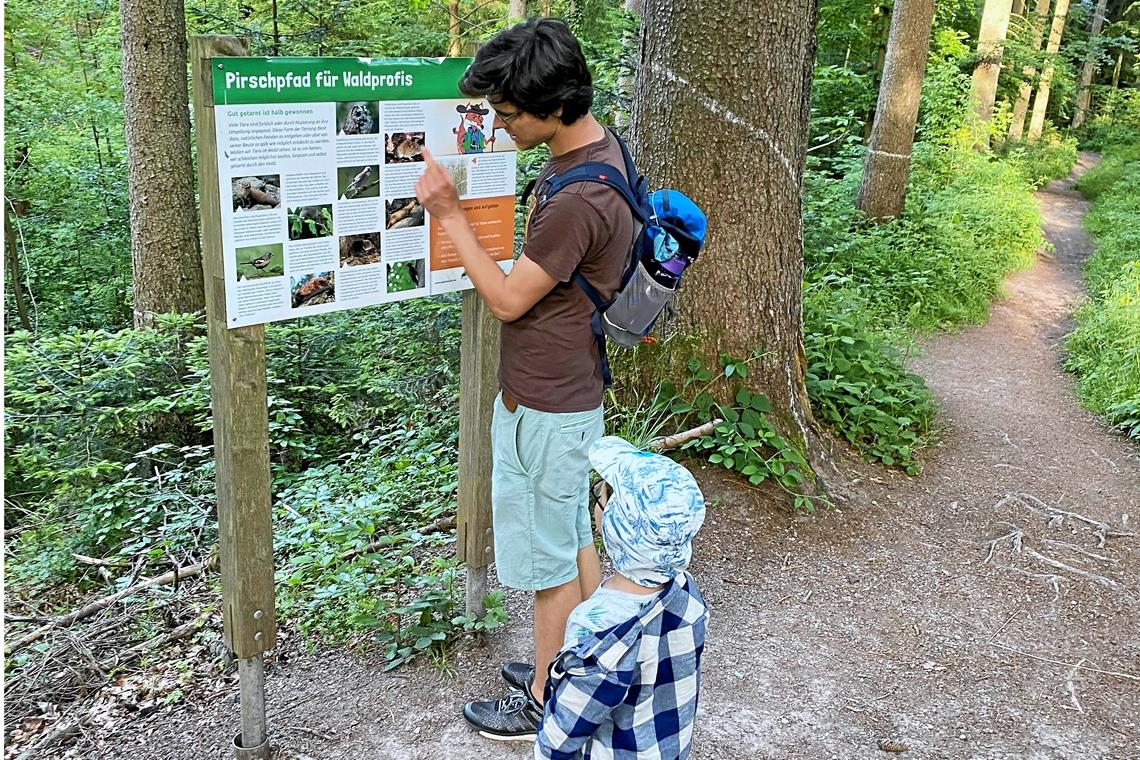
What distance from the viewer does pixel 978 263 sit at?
34.9ft

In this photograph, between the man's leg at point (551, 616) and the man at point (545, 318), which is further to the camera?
the man's leg at point (551, 616)

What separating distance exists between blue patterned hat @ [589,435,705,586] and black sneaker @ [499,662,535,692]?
4.95 feet

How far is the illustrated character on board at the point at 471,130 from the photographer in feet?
9.82

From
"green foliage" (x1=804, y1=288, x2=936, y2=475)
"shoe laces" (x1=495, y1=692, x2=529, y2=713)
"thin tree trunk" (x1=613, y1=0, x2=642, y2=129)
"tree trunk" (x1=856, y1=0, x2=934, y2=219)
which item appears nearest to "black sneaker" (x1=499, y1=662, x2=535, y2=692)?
"shoe laces" (x1=495, y1=692, x2=529, y2=713)

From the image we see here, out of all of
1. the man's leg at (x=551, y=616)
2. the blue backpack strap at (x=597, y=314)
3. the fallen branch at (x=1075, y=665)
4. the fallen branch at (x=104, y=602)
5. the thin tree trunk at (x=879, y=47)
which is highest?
the thin tree trunk at (x=879, y=47)

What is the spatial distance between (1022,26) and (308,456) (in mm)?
17613

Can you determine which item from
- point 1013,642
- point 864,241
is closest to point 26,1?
point 864,241

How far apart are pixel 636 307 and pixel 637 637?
3.70 ft

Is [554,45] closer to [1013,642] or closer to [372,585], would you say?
[372,585]

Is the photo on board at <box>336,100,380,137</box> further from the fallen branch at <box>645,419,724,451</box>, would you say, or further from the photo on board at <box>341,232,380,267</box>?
the fallen branch at <box>645,419,724,451</box>

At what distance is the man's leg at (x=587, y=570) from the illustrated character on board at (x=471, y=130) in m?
1.44

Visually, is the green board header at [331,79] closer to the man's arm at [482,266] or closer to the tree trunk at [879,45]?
the man's arm at [482,266]

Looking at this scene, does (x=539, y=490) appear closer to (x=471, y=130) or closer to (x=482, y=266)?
(x=482, y=266)

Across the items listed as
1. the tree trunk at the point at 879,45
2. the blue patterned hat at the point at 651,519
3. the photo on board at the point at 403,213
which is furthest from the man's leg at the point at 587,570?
the tree trunk at the point at 879,45
